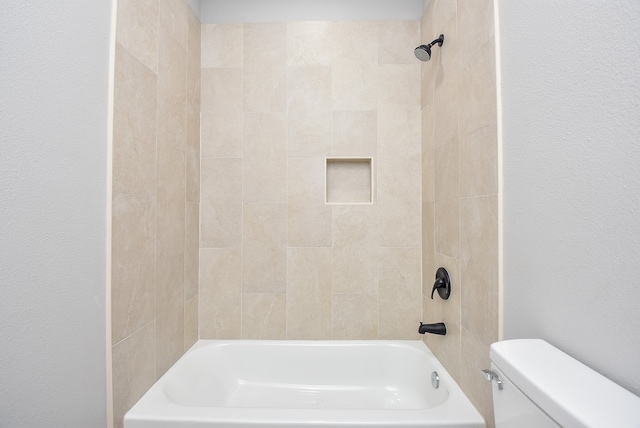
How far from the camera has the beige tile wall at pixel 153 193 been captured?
3.50 feet

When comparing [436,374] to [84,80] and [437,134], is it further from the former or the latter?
[84,80]

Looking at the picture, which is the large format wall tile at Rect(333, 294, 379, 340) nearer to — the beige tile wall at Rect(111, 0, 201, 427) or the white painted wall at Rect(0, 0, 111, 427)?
the beige tile wall at Rect(111, 0, 201, 427)

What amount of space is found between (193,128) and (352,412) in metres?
1.69

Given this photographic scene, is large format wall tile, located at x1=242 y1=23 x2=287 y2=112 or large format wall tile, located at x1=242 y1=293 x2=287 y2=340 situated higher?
large format wall tile, located at x1=242 y1=23 x2=287 y2=112

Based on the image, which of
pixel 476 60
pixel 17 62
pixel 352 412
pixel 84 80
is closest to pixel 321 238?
pixel 352 412

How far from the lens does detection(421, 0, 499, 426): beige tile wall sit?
1032mm

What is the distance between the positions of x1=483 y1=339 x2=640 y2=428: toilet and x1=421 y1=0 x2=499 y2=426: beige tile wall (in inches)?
11.8

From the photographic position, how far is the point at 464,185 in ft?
4.05

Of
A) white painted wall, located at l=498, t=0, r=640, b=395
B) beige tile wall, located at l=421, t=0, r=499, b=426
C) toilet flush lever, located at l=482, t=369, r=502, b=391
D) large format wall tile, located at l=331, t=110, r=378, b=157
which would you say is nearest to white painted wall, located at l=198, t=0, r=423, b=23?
beige tile wall, located at l=421, t=0, r=499, b=426

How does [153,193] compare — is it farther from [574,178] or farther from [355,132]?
[574,178]

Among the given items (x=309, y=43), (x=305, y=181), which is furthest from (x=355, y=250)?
(x=309, y=43)

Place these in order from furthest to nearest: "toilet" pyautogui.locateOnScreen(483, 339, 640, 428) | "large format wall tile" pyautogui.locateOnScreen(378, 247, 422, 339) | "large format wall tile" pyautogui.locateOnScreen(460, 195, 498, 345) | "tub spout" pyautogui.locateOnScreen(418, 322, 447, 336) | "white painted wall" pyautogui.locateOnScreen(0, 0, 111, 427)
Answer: "large format wall tile" pyautogui.locateOnScreen(378, 247, 422, 339), "tub spout" pyautogui.locateOnScreen(418, 322, 447, 336), "large format wall tile" pyautogui.locateOnScreen(460, 195, 498, 345), "white painted wall" pyautogui.locateOnScreen(0, 0, 111, 427), "toilet" pyautogui.locateOnScreen(483, 339, 640, 428)

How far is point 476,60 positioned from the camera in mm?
1123

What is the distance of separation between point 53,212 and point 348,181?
1474 mm
